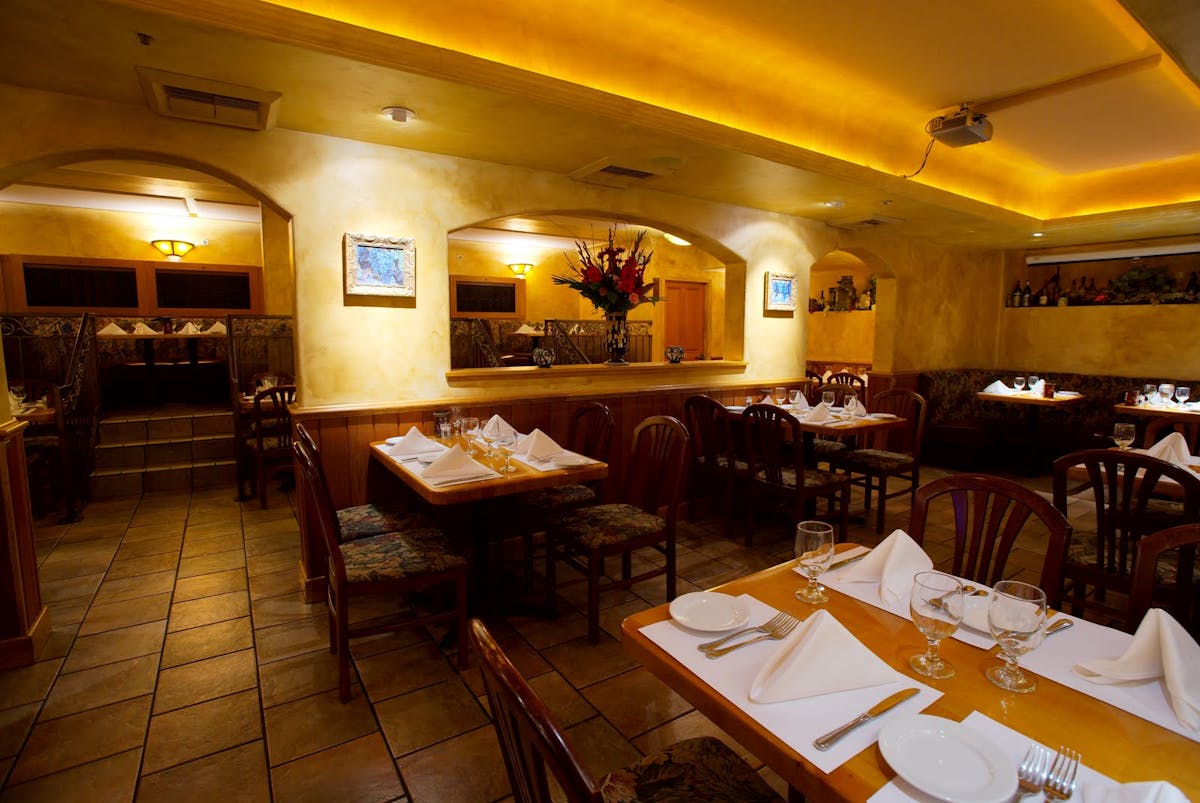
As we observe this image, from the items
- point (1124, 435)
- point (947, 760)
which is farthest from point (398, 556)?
point (1124, 435)

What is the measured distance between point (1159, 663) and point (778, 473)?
2.67 meters

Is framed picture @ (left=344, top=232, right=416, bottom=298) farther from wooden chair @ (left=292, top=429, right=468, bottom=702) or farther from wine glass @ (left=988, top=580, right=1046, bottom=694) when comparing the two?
wine glass @ (left=988, top=580, right=1046, bottom=694)

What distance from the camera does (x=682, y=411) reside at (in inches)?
179

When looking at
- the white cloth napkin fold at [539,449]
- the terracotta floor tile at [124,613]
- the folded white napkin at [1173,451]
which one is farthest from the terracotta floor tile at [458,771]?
the folded white napkin at [1173,451]

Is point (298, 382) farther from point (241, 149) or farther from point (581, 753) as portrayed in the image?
point (581, 753)

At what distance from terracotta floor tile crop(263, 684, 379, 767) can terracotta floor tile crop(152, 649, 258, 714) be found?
29 centimetres

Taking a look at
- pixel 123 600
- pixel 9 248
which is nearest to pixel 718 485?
pixel 123 600

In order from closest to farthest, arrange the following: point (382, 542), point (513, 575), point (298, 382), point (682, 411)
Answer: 1. point (382, 542)
2. point (298, 382)
3. point (513, 575)
4. point (682, 411)

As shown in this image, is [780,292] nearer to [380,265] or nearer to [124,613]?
[380,265]

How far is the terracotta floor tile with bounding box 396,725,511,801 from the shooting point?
184cm

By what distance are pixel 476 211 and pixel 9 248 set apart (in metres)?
7.34

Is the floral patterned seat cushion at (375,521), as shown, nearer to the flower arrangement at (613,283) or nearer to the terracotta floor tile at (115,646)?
the terracotta floor tile at (115,646)

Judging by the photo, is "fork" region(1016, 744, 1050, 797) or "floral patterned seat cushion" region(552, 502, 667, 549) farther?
"floral patterned seat cushion" region(552, 502, 667, 549)

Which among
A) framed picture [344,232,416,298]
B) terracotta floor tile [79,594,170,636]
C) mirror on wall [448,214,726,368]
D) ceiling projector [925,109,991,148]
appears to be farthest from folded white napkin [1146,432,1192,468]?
mirror on wall [448,214,726,368]
